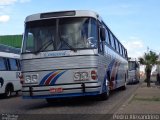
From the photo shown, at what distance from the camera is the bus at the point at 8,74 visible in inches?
845

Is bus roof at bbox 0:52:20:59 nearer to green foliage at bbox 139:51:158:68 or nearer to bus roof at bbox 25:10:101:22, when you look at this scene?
bus roof at bbox 25:10:101:22

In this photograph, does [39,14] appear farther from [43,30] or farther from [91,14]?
[91,14]

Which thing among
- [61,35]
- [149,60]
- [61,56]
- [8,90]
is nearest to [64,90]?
[61,56]

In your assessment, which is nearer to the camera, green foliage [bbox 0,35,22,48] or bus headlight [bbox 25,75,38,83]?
bus headlight [bbox 25,75,38,83]

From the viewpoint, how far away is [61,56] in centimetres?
1370

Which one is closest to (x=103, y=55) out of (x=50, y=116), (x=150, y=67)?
(x=50, y=116)

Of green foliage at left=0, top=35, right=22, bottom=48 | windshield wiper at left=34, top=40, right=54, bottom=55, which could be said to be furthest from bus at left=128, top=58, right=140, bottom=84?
windshield wiper at left=34, top=40, right=54, bottom=55

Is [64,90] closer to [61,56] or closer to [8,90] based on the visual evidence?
[61,56]

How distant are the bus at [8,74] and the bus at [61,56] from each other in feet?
24.6

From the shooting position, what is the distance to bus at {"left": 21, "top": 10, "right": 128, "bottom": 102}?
13.7 metres

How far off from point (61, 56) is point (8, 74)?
363 inches

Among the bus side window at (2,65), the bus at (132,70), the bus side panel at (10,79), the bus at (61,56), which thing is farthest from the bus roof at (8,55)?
the bus at (132,70)

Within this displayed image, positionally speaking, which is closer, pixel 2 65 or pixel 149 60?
pixel 2 65

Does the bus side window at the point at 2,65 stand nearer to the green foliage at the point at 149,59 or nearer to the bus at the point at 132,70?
the green foliage at the point at 149,59
